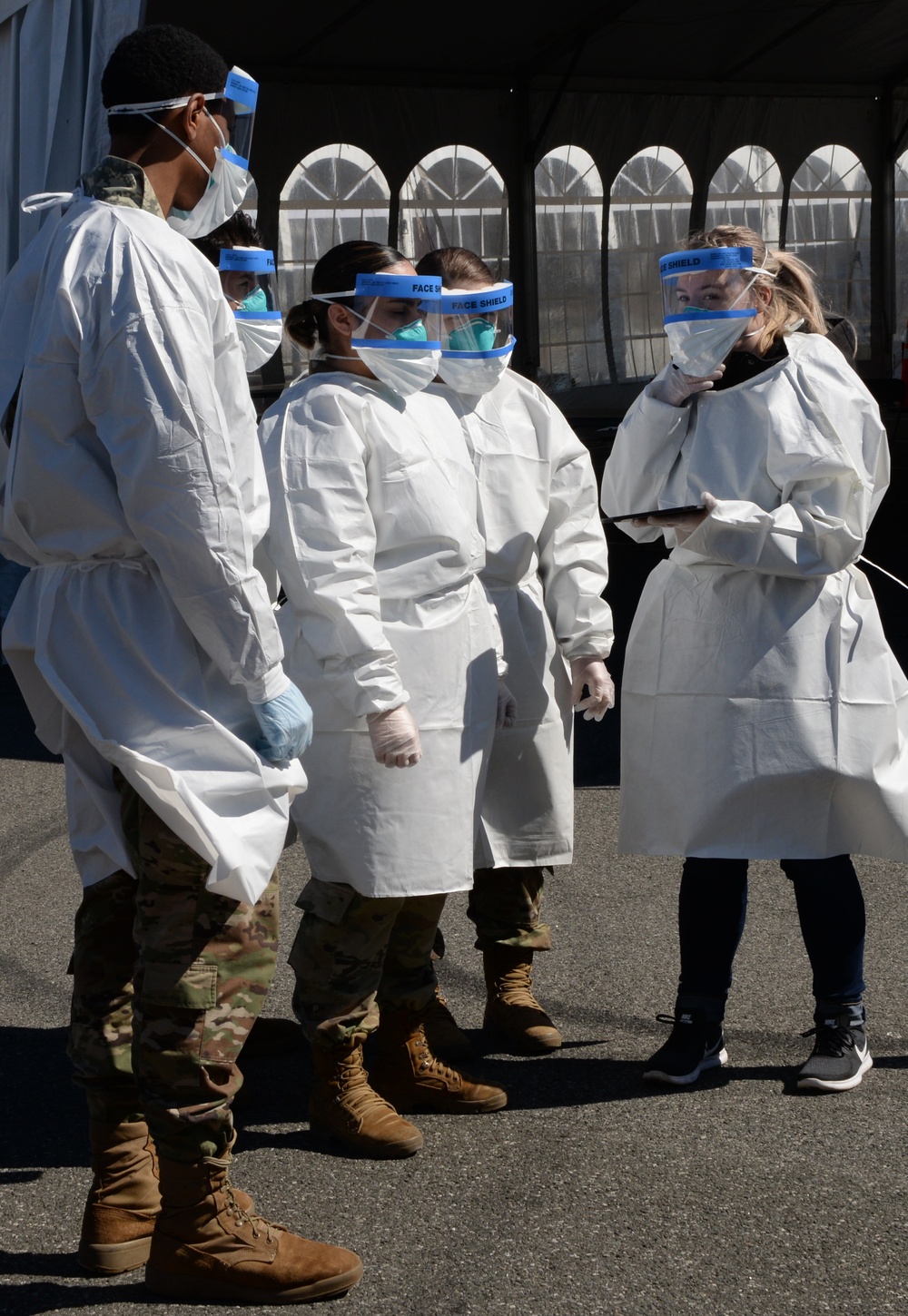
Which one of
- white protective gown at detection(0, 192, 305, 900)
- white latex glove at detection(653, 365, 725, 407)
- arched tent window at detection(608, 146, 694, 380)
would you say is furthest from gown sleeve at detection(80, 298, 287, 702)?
arched tent window at detection(608, 146, 694, 380)

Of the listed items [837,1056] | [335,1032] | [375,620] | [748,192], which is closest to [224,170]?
[375,620]

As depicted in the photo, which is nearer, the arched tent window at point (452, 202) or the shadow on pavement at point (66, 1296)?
the shadow on pavement at point (66, 1296)

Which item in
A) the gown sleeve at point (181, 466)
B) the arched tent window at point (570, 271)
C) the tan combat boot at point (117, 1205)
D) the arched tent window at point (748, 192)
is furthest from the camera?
the arched tent window at point (748, 192)

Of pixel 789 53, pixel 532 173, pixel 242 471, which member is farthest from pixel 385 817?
pixel 789 53

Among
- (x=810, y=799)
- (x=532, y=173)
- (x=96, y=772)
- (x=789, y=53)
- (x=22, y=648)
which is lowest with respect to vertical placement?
(x=810, y=799)

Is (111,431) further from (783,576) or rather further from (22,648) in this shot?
(783,576)

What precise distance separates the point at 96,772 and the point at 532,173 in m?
16.1

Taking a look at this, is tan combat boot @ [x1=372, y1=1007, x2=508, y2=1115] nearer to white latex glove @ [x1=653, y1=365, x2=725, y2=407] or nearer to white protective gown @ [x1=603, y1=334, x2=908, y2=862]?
white protective gown @ [x1=603, y1=334, x2=908, y2=862]

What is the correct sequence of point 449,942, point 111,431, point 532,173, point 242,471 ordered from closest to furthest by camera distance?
point 111,431, point 242,471, point 449,942, point 532,173

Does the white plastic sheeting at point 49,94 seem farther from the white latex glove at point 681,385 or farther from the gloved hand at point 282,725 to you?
the gloved hand at point 282,725

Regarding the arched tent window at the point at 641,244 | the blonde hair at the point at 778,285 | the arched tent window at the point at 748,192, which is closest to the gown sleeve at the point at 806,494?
the blonde hair at the point at 778,285

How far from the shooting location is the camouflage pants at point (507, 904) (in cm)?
358

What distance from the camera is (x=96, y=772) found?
Answer: 7.88 ft

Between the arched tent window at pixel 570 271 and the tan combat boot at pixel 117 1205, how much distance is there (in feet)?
52.6
